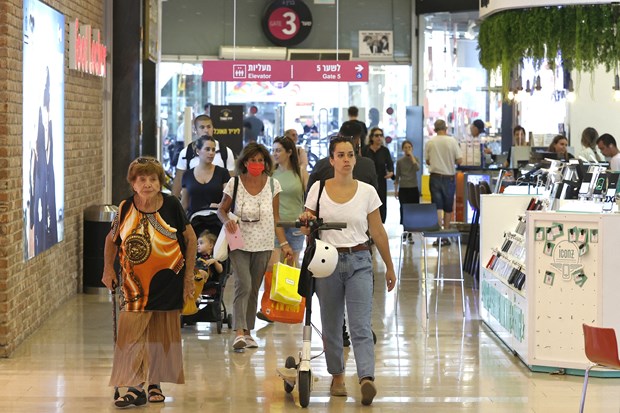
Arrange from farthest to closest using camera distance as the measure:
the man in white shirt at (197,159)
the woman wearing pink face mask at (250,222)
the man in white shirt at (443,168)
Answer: the man in white shirt at (443,168) → the man in white shirt at (197,159) → the woman wearing pink face mask at (250,222)

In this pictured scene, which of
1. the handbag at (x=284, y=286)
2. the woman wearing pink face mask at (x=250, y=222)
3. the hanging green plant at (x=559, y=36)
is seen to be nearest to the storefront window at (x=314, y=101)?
the hanging green plant at (x=559, y=36)

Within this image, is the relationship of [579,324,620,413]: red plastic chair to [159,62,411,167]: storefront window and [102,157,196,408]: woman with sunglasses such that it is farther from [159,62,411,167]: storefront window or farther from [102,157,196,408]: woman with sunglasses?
[159,62,411,167]: storefront window

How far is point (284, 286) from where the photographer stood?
7234mm

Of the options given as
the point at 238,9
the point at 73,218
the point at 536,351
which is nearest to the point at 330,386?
the point at 536,351

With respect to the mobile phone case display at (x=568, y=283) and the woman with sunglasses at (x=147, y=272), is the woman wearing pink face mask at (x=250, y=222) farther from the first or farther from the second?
the mobile phone case display at (x=568, y=283)

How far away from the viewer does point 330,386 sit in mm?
7258

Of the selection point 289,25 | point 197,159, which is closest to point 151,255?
point 197,159

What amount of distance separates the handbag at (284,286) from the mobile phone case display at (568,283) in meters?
1.67

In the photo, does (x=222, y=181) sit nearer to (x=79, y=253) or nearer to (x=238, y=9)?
(x=79, y=253)

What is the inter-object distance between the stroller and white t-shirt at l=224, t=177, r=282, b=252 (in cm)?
91

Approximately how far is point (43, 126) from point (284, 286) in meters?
3.07

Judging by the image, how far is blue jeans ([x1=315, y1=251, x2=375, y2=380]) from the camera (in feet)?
22.3

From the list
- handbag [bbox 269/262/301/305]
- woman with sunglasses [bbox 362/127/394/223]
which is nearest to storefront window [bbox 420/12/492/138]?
woman with sunglasses [bbox 362/127/394/223]

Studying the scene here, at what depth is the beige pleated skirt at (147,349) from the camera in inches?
262
